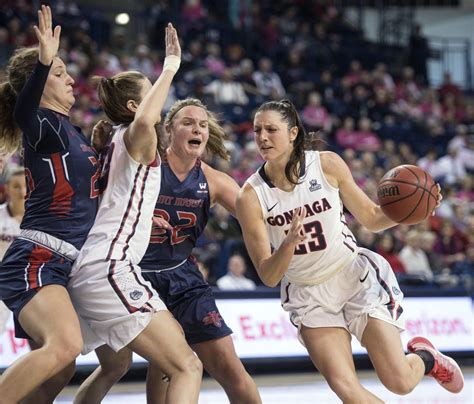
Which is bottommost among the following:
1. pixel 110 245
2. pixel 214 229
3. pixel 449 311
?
pixel 449 311

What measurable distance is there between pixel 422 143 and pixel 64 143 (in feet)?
42.0

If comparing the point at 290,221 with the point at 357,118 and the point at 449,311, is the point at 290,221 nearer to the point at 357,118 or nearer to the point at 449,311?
the point at 449,311

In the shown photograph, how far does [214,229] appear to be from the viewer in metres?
10.6

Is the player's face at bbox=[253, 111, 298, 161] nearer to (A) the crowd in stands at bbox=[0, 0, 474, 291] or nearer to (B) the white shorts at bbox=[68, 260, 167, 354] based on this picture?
(B) the white shorts at bbox=[68, 260, 167, 354]

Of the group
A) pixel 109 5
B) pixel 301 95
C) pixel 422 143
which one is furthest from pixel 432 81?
pixel 109 5

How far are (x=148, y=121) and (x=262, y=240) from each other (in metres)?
1.07

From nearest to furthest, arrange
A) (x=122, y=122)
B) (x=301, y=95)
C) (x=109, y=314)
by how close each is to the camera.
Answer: (x=109, y=314)
(x=122, y=122)
(x=301, y=95)

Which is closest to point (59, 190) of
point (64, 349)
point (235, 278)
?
point (64, 349)

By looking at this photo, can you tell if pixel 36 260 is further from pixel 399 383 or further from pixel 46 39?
pixel 399 383

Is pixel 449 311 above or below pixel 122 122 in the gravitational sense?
below

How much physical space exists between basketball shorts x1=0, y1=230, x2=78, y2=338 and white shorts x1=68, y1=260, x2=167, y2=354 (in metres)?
0.09

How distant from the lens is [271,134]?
5.03 meters

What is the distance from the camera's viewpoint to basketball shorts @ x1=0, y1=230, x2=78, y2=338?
4203 millimetres

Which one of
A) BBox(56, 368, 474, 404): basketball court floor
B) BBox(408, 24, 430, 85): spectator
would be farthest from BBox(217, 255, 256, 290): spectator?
BBox(408, 24, 430, 85): spectator
